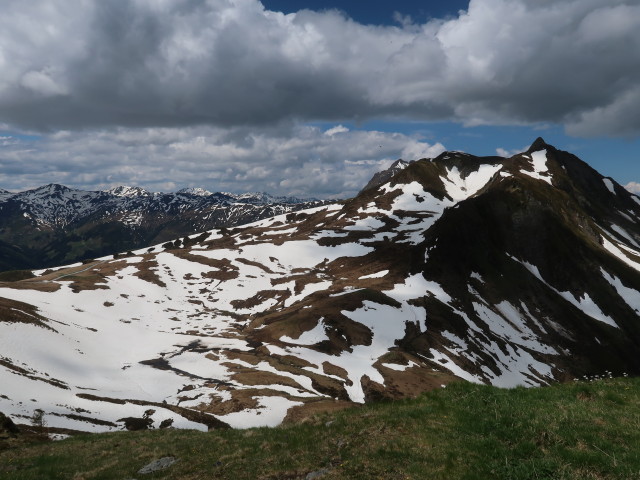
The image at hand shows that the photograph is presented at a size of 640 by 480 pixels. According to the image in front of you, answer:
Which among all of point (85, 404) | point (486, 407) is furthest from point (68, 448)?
point (85, 404)

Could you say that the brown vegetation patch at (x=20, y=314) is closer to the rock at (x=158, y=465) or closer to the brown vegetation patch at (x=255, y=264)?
the rock at (x=158, y=465)

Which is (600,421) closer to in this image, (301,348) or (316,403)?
(316,403)

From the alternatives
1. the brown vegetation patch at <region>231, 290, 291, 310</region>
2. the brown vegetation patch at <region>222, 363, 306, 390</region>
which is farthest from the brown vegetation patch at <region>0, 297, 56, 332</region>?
the brown vegetation patch at <region>231, 290, 291, 310</region>

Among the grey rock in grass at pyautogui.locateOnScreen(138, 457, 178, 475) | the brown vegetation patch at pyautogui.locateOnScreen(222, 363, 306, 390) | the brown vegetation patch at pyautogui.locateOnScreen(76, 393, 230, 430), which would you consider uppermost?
the grey rock in grass at pyautogui.locateOnScreen(138, 457, 178, 475)

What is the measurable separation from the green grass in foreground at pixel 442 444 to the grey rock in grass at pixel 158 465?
44cm

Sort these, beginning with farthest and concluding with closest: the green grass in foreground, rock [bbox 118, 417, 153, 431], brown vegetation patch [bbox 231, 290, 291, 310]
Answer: brown vegetation patch [bbox 231, 290, 291, 310], rock [bbox 118, 417, 153, 431], the green grass in foreground

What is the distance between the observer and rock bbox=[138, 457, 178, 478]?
16391 millimetres

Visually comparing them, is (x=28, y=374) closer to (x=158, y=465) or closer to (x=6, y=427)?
(x=6, y=427)

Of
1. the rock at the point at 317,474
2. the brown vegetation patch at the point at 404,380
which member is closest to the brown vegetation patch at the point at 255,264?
the brown vegetation patch at the point at 404,380

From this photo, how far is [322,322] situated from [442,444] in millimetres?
88179

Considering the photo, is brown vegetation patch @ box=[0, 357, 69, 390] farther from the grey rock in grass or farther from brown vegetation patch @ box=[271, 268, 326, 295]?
brown vegetation patch @ box=[271, 268, 326, 295]

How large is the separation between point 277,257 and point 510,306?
97.0 metres

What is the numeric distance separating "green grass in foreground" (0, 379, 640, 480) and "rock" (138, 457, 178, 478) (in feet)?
1.44

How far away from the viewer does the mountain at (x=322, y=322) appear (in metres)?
65.3
